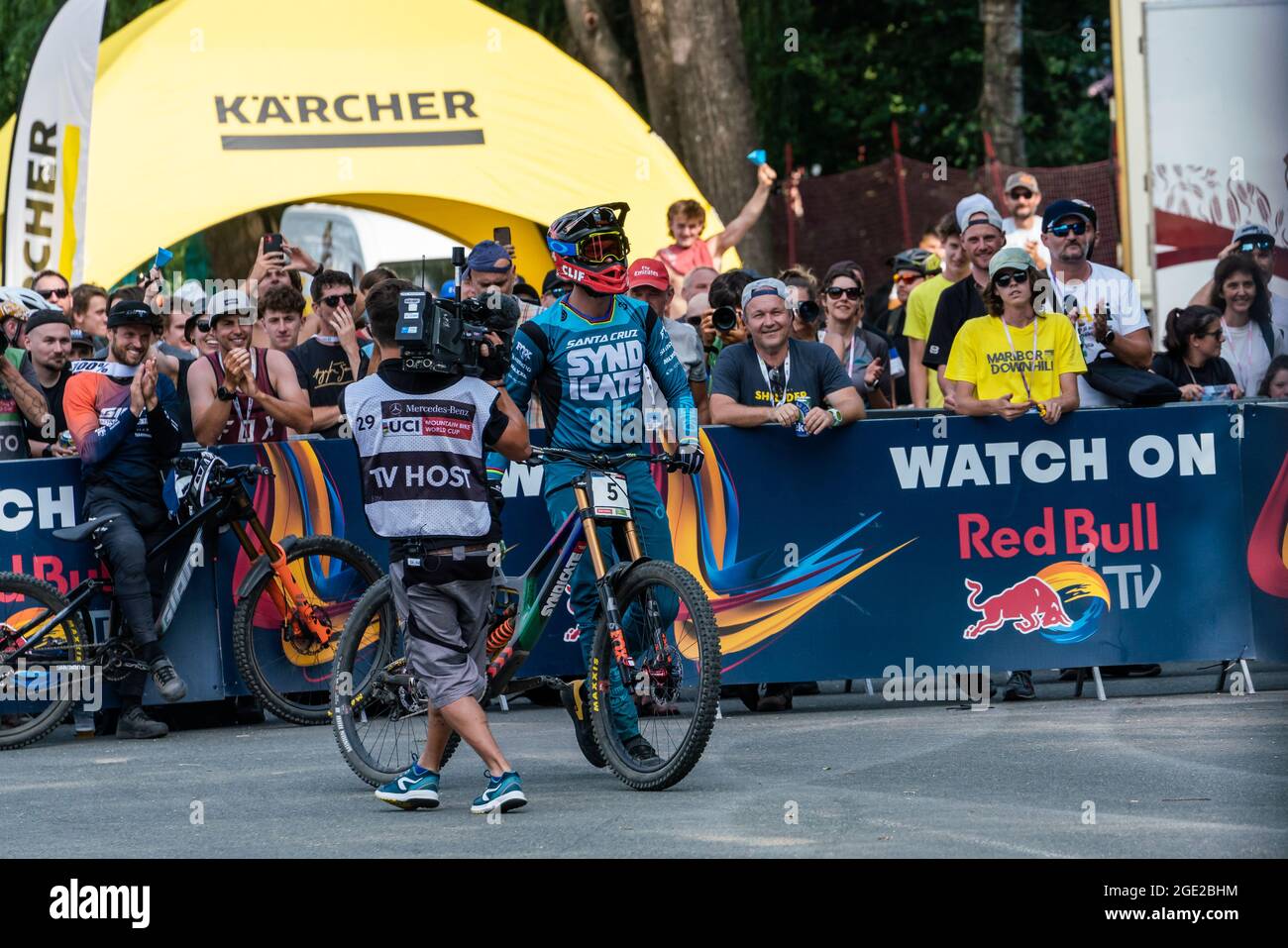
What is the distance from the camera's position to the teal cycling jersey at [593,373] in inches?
336

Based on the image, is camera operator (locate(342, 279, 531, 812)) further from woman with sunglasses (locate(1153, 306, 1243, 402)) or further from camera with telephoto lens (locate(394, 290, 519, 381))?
woman with sunglasses (locate(1153, 306, 1243, 402))

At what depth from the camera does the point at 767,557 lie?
1030cm

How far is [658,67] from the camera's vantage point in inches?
852

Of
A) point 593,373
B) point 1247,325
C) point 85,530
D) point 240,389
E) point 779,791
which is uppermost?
point 1247,325

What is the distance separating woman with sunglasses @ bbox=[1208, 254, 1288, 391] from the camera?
1198 cm

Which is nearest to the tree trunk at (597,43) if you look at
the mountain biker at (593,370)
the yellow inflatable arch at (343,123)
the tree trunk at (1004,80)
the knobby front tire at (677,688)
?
the yellow inflatable arch at (343,123)

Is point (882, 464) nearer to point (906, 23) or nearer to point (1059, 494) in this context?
point (1059, 494)

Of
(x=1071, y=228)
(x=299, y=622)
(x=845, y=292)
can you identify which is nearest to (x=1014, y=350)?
(x=1071, y=228)

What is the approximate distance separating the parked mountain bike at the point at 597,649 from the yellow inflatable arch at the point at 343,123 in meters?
7.79

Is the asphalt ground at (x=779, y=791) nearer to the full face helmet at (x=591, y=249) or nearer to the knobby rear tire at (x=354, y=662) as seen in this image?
the knobby rear tire at (x=354, y=662)

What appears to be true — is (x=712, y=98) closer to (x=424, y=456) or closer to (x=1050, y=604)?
(x=1050, y=604)

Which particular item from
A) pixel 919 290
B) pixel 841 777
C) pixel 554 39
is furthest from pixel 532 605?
pixel 554 39

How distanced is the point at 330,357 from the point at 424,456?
3.82 m

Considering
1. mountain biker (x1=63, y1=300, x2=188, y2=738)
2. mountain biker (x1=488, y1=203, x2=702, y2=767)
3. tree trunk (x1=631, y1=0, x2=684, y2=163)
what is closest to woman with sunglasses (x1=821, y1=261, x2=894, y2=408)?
mountain biker (x1=488, y1=203, x2=702, y2=767)
